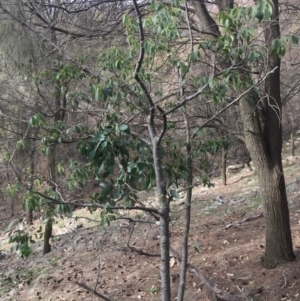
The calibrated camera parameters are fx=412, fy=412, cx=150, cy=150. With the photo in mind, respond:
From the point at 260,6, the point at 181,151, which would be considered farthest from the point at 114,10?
the point at 260,6

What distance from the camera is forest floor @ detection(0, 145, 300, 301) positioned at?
421 cm

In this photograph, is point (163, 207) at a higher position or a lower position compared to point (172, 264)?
higher

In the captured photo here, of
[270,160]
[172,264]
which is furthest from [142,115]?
[172,264]

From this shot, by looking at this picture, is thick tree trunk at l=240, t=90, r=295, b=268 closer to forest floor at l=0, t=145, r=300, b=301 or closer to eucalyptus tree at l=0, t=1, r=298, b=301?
forest floor at l=0, t=145, r=300, b=301

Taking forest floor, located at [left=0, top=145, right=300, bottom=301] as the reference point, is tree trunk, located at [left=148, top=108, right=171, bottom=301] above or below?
above

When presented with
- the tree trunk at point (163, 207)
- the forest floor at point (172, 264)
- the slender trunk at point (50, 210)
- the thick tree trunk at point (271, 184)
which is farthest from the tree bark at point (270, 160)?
the tree trunk at point (163, 207)

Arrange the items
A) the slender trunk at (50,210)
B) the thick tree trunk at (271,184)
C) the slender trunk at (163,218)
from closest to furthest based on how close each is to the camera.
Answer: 1. the slender trunk at (163,218)
2. the slender trunk at (50,210)
3. the thick tree trunk at (271,184)

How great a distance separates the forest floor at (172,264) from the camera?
13.8ft

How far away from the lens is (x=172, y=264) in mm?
5289

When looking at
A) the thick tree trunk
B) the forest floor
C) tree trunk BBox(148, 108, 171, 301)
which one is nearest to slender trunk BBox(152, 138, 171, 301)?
tree trunk BBox(148, 108, 171, 301)

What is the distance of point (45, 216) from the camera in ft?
7.53

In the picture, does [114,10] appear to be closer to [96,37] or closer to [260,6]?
[96,37]

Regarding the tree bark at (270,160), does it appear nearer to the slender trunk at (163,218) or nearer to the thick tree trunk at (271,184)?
the thick tree trunk at (271,184)

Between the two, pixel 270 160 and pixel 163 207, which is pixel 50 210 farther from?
pixel 270 160
